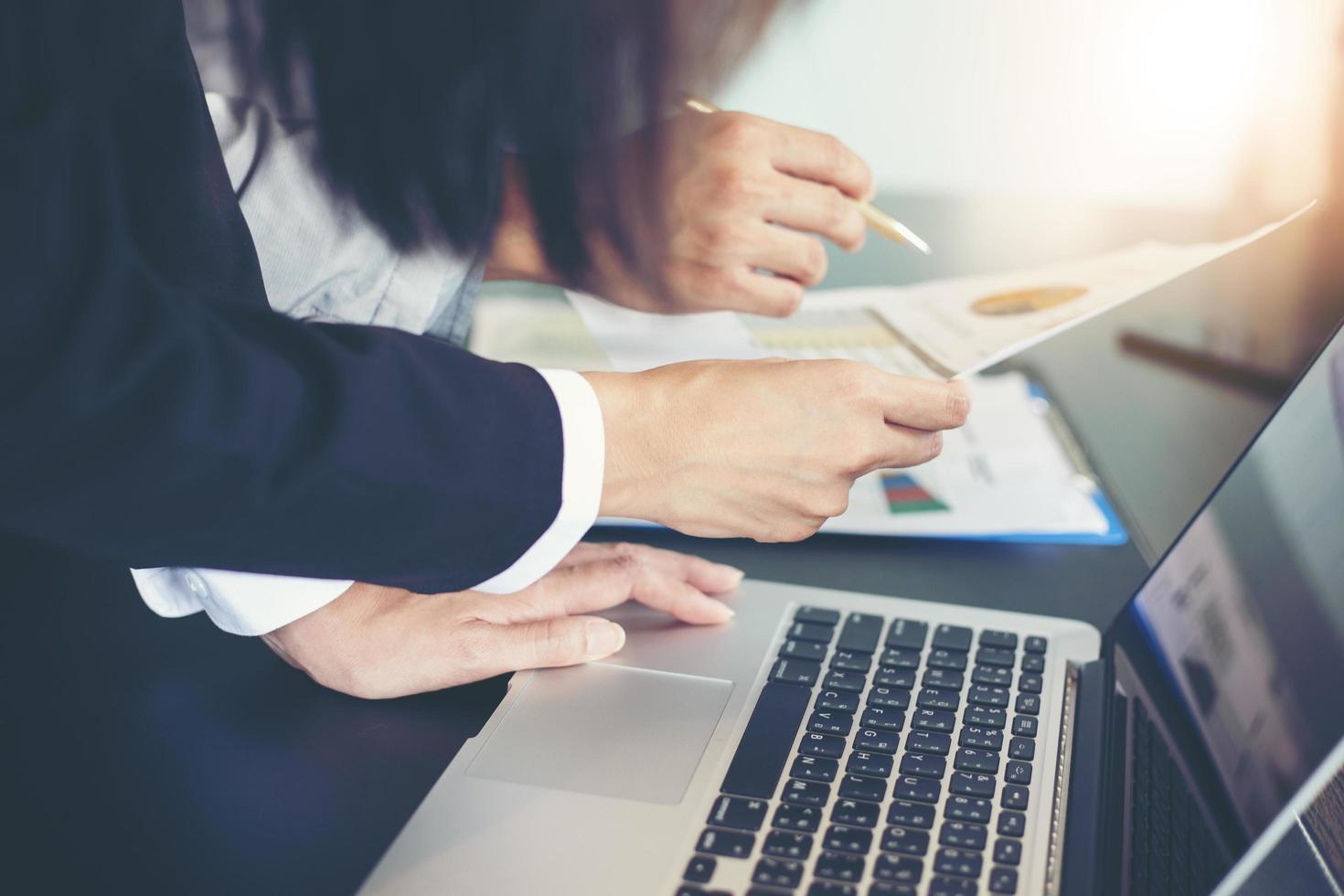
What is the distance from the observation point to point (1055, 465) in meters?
0.81

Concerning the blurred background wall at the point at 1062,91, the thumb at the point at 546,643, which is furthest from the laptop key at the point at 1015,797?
the blurred background wall at the point at 1062,91

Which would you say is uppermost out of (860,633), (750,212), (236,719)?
(750,212)

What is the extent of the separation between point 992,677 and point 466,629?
265 millimetres

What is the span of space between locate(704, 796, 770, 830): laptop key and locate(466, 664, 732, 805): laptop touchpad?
0.02m

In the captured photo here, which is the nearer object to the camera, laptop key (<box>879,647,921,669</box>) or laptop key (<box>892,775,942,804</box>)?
laptop key (<box>892,775,942,804</box>)

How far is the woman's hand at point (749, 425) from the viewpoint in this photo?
0.54m

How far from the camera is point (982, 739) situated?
52 cm

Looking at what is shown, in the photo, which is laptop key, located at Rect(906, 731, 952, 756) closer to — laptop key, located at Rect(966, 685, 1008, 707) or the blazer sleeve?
laptop key, located at Rect(966, 685, 1008, 707)

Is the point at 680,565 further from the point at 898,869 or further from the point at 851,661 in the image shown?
the point at 898,869

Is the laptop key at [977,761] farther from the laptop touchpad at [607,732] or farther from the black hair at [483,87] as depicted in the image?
the black hair at [483,87]

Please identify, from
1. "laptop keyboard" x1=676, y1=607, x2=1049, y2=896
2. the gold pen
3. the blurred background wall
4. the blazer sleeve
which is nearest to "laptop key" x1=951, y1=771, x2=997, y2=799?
"laptop keyboard" x1=676, y1=607, x2=1049, y2=896

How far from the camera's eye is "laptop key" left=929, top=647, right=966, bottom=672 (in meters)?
0.57

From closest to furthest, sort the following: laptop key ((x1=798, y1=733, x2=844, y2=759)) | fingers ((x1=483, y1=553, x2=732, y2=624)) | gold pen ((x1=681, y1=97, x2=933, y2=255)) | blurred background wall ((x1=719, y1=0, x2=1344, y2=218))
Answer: laptop key ((x1=798, y1=733, x2=844, y2=759))
fingers ((x1=483, y1=553, x2=732, y2=624))
gold pen ((x1=681, y1=97, x2=933, y2=255))
blurred background wall ((x1=719, y1=0, x2=1344, y2=218))

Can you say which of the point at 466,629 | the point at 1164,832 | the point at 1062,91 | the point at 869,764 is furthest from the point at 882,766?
the point at 1062,91
